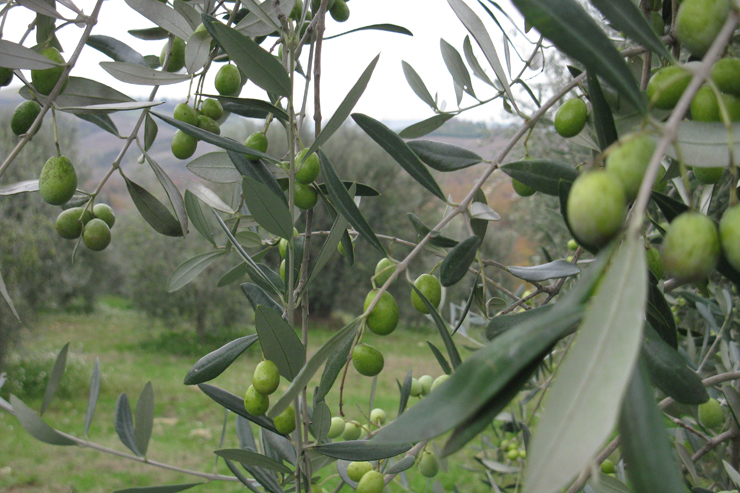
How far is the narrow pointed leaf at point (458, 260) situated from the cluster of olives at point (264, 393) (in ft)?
0.68

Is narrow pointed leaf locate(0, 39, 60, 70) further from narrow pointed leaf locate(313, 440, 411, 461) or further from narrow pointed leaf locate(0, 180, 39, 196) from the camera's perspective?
narrow pointed leaf locate(313, 440, 411, 461)

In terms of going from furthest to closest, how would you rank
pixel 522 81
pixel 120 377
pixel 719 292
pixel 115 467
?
pixel 120 377 < pixel 115 467 < pixel 719 292 < pixel 522 81

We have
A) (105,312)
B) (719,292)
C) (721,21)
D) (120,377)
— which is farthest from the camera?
(105,312)

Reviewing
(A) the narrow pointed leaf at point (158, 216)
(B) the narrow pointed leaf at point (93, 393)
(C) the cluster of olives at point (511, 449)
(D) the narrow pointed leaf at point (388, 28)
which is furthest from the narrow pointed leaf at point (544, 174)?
(C) the cluster of olives at point (511, 449)

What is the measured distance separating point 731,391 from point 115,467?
17.4 ft

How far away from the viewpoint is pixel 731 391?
0.81 metres

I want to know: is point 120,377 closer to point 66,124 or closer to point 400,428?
point 66,124

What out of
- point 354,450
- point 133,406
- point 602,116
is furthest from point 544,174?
point 133,406

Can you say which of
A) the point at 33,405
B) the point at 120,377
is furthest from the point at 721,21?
the point at 120,377

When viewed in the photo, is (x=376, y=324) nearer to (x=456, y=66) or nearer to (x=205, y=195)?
(x=205, y=195)

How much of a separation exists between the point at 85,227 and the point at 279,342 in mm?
452

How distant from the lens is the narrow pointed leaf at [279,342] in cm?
47

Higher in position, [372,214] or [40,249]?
[40,249]

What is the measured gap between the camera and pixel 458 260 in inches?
19.1
